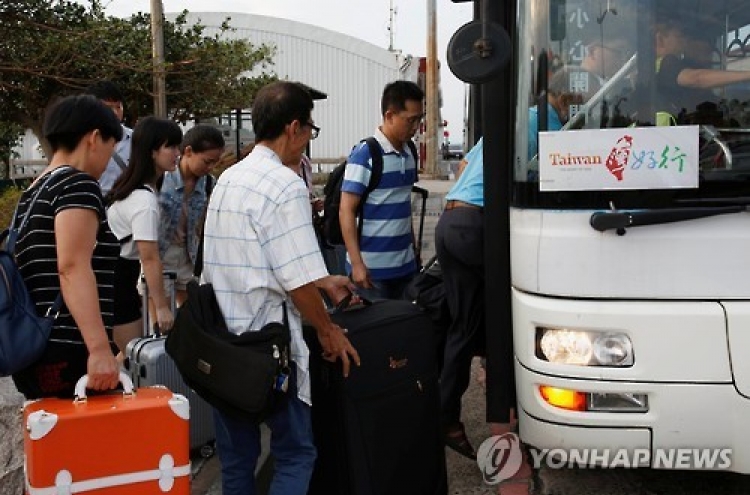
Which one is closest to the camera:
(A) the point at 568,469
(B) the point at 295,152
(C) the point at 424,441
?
(B) the point at 295,152

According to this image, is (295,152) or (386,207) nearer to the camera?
(295,152)

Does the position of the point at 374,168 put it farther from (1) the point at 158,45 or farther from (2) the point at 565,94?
(1) the point at 158,45

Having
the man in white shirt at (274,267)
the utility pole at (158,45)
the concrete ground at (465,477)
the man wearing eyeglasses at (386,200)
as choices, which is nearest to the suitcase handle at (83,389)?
the man in white shirt at (274,267)

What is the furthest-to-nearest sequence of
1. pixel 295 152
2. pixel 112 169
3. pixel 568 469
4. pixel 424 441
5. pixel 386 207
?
pixel 112 169 → pixel 386 207 → pixel 568 469 → pixel 424 441 → pixel 295 152

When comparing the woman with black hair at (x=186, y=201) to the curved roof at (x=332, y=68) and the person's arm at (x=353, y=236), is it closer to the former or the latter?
the person's arm at (x=353, y=236)

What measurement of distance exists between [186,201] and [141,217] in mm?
789

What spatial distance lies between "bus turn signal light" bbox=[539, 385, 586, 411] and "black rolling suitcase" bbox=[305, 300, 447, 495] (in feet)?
1.68

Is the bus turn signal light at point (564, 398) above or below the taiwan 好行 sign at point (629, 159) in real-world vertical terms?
below

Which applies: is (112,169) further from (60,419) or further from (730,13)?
(730,13)

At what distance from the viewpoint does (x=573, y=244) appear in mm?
2977

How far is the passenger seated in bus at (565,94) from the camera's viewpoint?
3.04 meters

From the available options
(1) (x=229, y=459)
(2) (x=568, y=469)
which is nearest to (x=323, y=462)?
(1) (x=229, y=459)

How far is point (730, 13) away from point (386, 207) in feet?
7.01

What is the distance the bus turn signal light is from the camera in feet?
9.88
